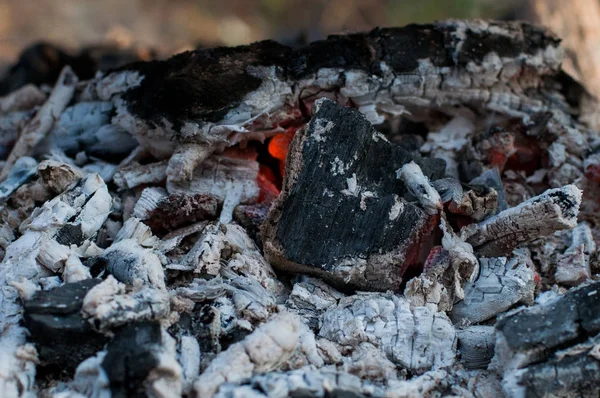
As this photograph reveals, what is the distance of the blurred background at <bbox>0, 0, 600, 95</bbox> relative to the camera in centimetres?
524

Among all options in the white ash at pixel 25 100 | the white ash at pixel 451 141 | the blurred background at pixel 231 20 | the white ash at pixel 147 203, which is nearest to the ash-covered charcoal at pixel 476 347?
the white ash at pixel 451 141

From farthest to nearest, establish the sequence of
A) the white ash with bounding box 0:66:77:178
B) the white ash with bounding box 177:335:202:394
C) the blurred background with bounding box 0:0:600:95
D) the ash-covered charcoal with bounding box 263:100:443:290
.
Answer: the blurred background with bounding box 0:0:600:95, the white ash with bounding box 0:66:77:178, the ash-covered charcoal with bounding box 263:100:443:290, the white ash with bounding box 177:335:202:394

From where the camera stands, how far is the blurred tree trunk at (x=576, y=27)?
510 cm

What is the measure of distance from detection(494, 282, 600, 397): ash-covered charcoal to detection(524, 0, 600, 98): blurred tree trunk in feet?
11.3

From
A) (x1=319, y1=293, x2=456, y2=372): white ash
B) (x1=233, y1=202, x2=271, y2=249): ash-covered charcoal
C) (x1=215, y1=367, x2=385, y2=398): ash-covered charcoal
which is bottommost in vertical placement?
(x1=215, y1=367, x2=385, y2=398): ash-covered charcoal

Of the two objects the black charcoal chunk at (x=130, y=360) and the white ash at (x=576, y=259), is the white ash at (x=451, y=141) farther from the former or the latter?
the black charcoal chunk at (x=130, y=360)

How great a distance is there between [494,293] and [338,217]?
2.35 feet

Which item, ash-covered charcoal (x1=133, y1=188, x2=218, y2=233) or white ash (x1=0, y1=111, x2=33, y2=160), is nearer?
ash-covered charcoal (x1=133, y1=188, x2=218, y2=233)

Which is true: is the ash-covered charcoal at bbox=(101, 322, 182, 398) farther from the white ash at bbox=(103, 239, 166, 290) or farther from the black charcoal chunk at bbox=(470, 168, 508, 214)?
the black charcoal chunk at bbox=(470, 168, 508, 214)

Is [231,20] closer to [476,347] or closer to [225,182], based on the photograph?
[225,182]

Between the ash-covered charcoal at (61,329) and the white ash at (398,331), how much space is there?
2.81ft

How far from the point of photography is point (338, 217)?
2562 mm

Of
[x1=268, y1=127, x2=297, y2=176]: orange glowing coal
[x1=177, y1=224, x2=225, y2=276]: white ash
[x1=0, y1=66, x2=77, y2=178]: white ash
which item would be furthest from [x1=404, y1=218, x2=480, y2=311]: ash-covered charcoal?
[x1=0, y1=66, x2=77, y2=178]: white ash

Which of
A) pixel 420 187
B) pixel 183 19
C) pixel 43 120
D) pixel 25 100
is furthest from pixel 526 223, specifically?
pixel 183 19
